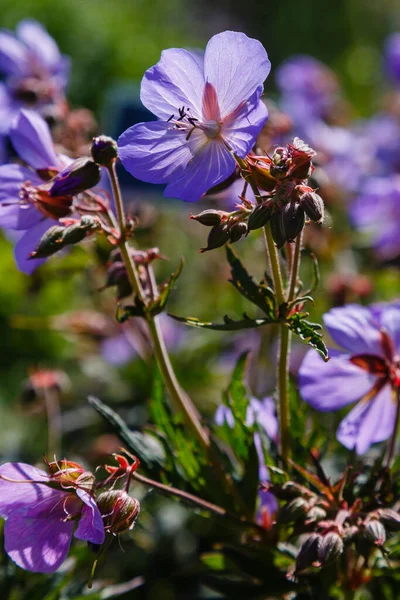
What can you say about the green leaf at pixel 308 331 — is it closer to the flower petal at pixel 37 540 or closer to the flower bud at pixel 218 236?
the flower bud at pixel 218 236

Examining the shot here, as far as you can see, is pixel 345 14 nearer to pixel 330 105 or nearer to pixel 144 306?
pixel 330 105

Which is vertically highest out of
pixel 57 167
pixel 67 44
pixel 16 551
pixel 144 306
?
pixel 57 167

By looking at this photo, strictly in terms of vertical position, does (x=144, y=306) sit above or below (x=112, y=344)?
above

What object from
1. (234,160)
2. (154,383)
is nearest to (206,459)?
(154,383)

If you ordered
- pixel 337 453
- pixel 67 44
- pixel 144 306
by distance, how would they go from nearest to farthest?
pixel 144 306 → pixel 337 453 → pixel 67 44

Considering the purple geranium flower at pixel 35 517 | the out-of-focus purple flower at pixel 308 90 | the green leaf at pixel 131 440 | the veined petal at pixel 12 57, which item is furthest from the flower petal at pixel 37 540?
the out-of-focus purple flower at pixel 308 90

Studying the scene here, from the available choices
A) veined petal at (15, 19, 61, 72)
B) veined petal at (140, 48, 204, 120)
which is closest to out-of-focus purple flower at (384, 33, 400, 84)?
veined petal at (15, 19, 61, 72)
